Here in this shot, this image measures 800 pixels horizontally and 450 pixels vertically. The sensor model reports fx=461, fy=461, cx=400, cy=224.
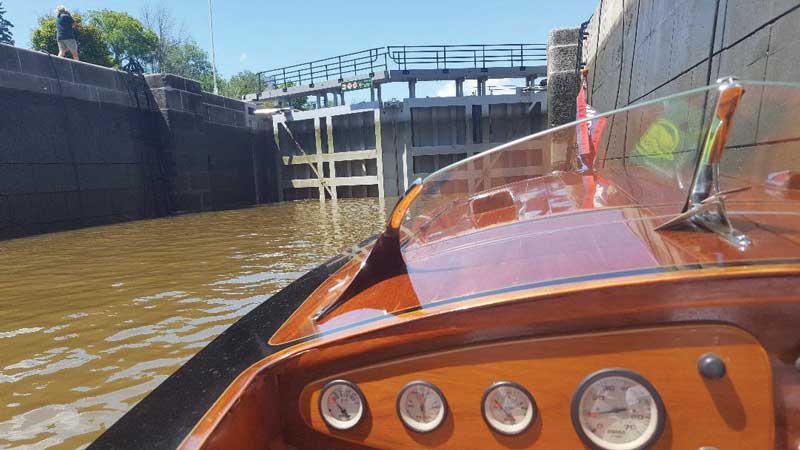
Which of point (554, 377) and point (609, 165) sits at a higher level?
point (609, 165)

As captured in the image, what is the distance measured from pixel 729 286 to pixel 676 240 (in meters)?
0.22

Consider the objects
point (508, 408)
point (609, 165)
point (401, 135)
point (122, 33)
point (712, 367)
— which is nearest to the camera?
point (712, 367)

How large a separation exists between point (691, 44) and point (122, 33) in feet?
129

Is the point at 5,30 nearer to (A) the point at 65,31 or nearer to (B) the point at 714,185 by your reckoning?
(A) the point at 65,31

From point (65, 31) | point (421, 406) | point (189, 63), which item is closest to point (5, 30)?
point (189, 63)

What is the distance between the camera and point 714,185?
1.09 metres

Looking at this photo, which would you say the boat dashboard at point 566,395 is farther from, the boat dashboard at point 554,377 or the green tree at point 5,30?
the green tree at point 5,30

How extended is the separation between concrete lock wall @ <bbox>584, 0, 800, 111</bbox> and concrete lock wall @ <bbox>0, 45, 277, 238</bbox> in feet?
34.0

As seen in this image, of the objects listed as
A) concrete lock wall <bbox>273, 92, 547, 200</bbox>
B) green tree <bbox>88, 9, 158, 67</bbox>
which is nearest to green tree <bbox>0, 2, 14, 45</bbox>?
green tree <bbox>88, 9, 158, 67</bbox>

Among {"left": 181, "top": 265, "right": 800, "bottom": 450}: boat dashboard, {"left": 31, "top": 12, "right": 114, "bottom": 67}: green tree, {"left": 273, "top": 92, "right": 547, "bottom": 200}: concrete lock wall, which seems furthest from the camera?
{"left": 31, "top": 12, "right": 114, "bottom": 67}: green tree

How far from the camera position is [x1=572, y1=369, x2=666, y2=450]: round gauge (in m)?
0.92

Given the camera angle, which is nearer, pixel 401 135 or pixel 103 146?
pixel 103 146

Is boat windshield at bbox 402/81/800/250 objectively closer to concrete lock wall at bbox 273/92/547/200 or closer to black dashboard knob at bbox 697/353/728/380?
black dashboard knob at bbox 697/353/728/380

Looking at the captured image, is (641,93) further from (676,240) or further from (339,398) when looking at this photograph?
(339,398)
